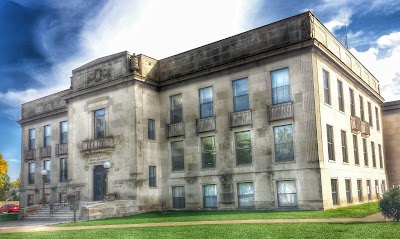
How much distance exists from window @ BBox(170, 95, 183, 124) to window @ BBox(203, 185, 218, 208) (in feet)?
19.4

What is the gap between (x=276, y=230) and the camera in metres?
15.3

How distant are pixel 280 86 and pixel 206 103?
640 cm

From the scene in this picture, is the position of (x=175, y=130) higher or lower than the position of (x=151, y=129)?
lower

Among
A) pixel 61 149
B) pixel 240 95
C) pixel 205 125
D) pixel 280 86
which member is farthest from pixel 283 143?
pixel 61 149

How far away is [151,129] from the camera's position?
33719mm

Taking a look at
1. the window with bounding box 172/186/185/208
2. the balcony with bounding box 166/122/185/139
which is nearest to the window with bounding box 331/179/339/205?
the window with bounding box 172/186/185/208

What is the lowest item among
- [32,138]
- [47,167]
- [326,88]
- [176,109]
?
[47,167]

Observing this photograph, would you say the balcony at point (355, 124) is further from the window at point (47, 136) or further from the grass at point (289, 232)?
the window at point (47, 136)

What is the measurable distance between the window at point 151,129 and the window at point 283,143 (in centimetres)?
1065

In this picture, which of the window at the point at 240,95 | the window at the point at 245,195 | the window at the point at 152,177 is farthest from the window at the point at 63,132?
the window at the point at 245,195

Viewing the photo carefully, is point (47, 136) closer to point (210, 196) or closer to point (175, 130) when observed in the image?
point (175, 130)

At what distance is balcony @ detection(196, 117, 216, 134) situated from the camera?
31.0m

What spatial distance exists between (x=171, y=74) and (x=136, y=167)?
825cm

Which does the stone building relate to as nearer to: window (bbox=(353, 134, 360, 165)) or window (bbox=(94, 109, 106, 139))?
window (bbox=(94, 109, 106, 139))
